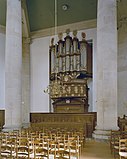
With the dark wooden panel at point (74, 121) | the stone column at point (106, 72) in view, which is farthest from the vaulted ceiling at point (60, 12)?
the dark wooden panel at point (74, 121)

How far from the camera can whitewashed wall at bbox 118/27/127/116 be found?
16297mm

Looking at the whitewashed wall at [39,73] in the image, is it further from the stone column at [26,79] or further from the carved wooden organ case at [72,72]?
the carved wooden organ case at [72,72]

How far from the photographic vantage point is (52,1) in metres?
17.9

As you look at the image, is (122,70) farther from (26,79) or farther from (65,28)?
(26,79)

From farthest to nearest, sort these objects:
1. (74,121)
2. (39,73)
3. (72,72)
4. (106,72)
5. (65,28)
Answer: (39,73), (65,28), (72,72), (74,121), (106,72)

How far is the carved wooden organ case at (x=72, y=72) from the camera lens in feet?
58.0

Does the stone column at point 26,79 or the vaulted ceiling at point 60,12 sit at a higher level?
the vaulted ceiling at point 60,12

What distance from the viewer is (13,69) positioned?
1330 cm

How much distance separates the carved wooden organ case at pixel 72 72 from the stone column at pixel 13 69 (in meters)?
4.44

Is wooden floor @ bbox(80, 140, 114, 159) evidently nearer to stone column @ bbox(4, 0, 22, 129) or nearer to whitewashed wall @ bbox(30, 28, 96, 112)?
stone column @ bbox(4, 0, 22, 129)

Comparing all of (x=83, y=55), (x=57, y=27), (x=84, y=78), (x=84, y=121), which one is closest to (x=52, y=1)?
(x=57, y=27)

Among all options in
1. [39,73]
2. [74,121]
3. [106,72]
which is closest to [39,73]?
[39,73]

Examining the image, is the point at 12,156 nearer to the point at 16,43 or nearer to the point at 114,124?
the point at 114,124

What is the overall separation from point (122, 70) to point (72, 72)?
11.2 feet
